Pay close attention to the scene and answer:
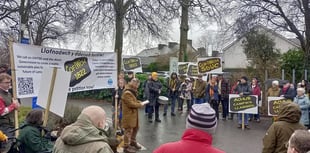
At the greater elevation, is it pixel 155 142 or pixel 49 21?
pixel 49 21

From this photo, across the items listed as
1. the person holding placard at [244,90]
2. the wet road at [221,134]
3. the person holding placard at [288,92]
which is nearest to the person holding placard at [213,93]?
the wet road at [221,134]

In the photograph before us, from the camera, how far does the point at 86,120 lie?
3600 millimetres

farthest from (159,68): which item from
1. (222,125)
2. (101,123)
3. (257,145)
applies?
(101,123)

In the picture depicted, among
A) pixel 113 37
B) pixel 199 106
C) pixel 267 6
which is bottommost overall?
pixel 199 106

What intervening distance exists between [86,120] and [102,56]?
5.36 metres

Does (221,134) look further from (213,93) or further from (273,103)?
(213,93)

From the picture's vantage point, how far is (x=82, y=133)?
3508mm

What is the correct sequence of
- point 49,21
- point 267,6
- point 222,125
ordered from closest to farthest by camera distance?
point 222,125, point 267,6, point 49,21

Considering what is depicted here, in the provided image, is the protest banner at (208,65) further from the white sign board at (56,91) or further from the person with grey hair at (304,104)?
the white sign board at (56,91)

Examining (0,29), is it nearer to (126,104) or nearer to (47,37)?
(47,37)

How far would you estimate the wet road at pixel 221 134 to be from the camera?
1030 cm

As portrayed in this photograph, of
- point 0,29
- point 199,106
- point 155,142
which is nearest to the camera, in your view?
point 199,106

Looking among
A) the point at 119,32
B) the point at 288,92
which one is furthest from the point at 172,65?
the point at 288,92

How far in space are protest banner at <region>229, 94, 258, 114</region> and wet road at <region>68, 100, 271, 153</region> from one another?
646mm
